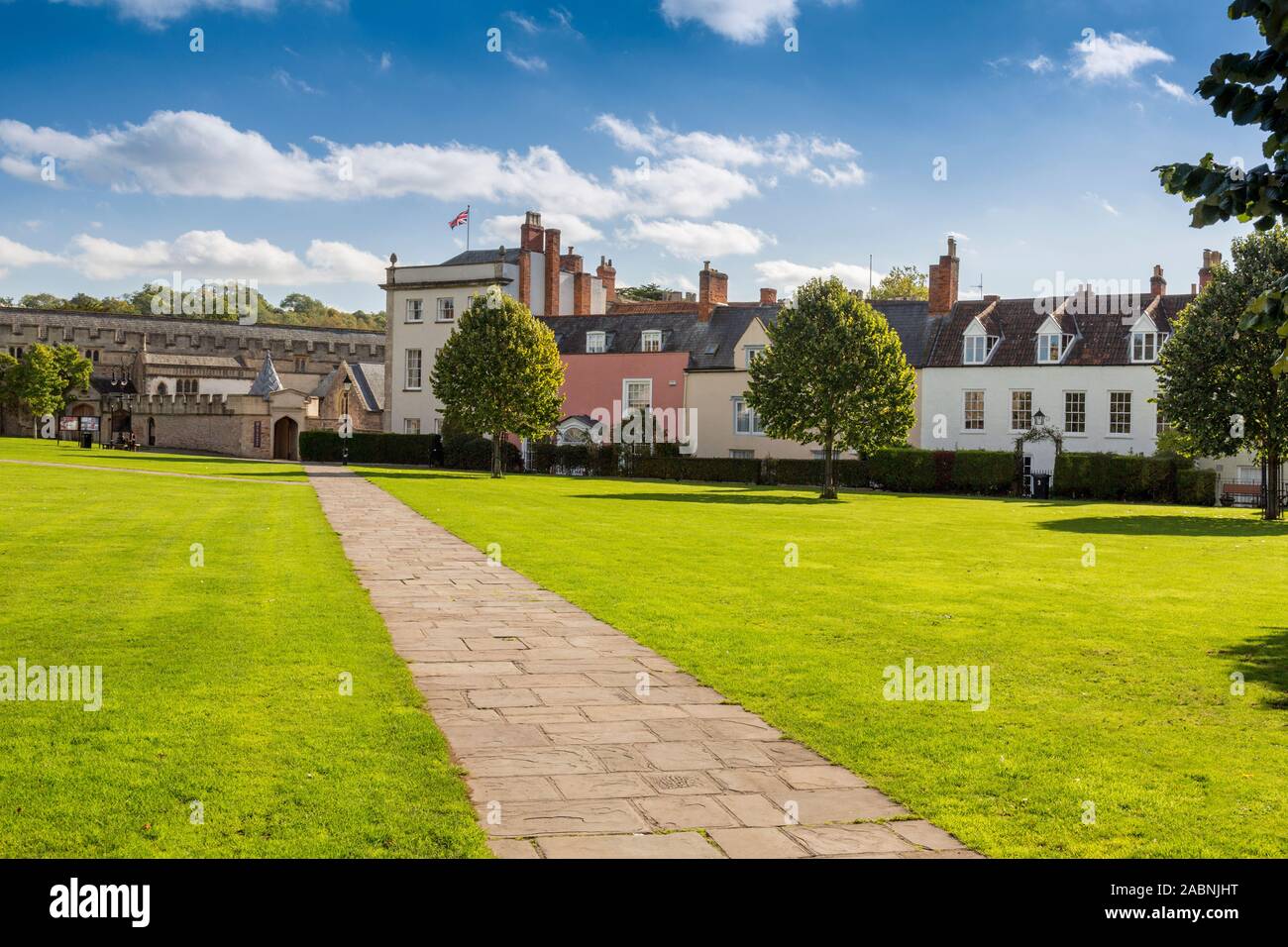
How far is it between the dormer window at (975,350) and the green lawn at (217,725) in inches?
1722

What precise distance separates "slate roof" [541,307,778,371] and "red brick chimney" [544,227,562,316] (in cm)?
458

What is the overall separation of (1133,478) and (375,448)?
141ft

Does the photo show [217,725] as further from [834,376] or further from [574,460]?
[574,460]

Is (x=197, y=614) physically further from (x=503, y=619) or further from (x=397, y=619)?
(x=503, y=619)

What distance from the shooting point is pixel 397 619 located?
490 inches

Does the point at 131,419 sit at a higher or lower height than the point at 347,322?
lower

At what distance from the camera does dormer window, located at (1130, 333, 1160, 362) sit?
5044 centimetres

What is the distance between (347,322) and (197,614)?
161386mm

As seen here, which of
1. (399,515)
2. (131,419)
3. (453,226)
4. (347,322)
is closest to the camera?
(399,515)

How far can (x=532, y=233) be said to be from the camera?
7156 cm

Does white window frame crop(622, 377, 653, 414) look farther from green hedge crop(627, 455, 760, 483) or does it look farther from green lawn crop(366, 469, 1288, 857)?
green lawn crop(366, 469, 1288, 857)

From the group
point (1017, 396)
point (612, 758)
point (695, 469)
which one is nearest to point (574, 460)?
point (695, 469)
